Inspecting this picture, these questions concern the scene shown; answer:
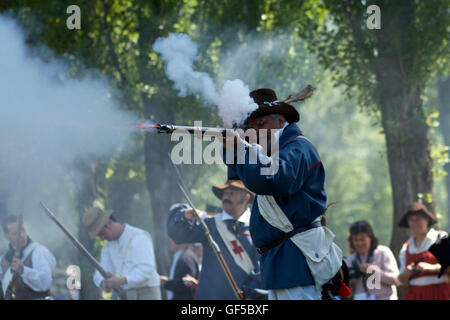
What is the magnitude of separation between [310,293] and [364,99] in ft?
18.6

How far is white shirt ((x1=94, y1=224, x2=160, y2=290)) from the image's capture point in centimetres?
722

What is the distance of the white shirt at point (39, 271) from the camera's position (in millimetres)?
7395

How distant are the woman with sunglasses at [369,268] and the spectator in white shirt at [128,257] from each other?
2.40 m

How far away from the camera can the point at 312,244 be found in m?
3.96

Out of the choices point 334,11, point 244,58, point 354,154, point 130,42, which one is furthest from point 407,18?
point 354,154

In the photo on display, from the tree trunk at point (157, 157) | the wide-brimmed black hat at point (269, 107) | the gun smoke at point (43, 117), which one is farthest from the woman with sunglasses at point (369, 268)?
the tree trunk at point (157, 157)

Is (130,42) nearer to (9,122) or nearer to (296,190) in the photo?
(9,122)

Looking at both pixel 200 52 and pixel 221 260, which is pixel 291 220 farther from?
pixel 200 52

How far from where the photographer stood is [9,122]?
7.37 m

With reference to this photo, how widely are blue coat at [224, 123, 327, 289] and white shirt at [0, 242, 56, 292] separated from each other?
423cm

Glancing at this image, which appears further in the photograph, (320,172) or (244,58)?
(244,58)

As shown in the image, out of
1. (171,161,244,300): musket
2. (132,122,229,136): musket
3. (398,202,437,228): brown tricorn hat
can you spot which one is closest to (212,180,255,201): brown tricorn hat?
(171,161,244,300): musket
